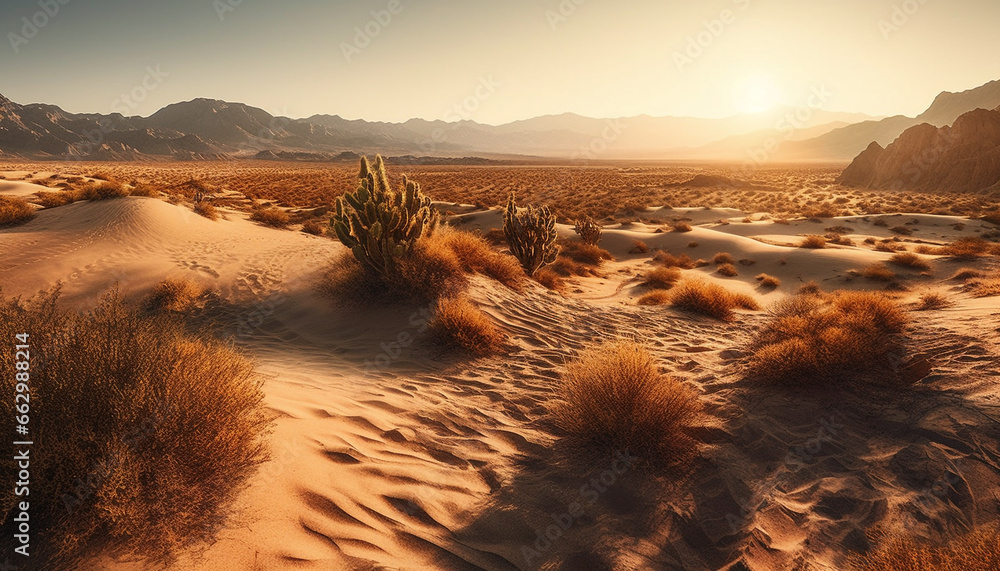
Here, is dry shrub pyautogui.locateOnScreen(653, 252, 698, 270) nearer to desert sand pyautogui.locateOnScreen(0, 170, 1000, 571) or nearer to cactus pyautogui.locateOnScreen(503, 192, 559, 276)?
cactus pyautogui.locateOnScreen(503, 192, 559, 276)

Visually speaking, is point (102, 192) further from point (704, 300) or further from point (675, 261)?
point (675, 261)

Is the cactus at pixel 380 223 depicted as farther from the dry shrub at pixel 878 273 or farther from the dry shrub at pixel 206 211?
the dry shrub at pixel 878 273

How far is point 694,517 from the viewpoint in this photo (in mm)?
3211

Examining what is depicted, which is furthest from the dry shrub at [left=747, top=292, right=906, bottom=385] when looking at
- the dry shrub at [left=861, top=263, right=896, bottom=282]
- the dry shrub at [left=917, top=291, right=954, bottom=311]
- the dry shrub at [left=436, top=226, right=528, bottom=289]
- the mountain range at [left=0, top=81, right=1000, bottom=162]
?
the mountain range at [left=0, top=81, right=1000, bottom=162]

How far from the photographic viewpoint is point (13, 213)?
12.9m

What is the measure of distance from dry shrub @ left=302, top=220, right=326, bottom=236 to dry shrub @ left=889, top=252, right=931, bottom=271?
1926 centimetres

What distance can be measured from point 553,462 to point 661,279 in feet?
32.3

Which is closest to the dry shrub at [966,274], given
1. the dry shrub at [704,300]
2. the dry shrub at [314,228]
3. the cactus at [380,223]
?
the dry shrub at [704,300]

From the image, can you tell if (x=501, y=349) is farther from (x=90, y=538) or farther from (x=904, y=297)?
(x=904, y=297)

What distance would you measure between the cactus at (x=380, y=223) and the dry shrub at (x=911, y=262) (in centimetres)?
1423

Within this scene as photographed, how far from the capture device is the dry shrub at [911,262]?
12680 mm

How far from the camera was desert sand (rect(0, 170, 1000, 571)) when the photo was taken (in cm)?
286

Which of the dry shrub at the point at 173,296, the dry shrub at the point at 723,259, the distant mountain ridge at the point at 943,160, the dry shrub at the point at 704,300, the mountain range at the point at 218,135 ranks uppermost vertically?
the mountain range at the point at 218,135

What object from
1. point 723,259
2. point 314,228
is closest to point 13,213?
point 314,228
